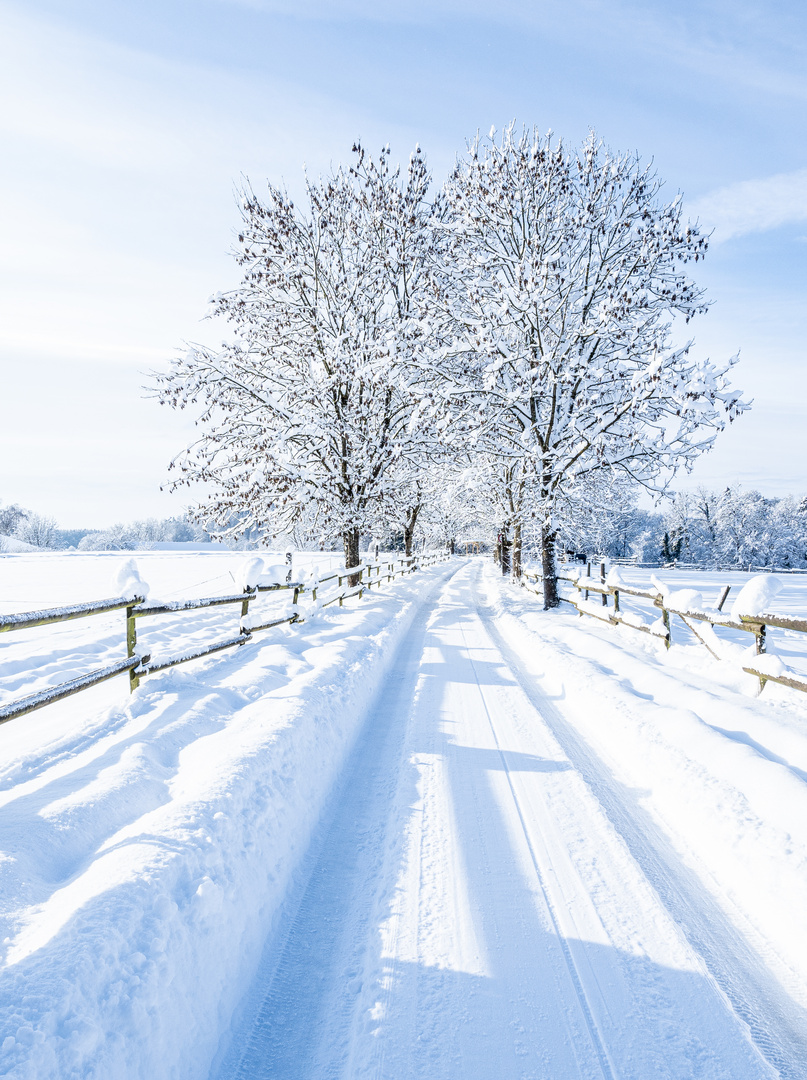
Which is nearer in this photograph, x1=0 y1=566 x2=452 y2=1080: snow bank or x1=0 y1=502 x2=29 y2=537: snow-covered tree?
A: x1=0 y1=566 x2=452 y2=1080: snow bank

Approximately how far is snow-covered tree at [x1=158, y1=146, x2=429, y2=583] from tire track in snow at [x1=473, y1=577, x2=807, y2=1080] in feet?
31.2

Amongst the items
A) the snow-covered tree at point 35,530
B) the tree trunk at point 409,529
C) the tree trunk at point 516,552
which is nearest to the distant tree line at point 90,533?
the snow-covered tree at point 35,530

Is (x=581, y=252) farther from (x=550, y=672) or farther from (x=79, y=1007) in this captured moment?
(x=79, y=1007)

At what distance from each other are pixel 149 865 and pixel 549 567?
12.7m

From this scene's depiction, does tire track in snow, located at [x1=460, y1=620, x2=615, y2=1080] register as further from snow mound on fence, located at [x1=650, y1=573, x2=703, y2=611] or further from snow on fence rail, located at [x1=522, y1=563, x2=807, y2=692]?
snow mound on fence, located at [x1=650, y1=573, x2=703, y2=611]

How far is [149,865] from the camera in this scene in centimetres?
226

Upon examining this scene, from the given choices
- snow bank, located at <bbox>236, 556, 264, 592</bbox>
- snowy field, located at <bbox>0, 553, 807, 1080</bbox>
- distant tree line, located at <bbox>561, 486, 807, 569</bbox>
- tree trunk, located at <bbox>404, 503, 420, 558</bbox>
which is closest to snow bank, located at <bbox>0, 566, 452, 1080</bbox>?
snowy field, located at <bbox>0, 553, 807, 1080</bbox>

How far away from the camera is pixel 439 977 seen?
2229mm

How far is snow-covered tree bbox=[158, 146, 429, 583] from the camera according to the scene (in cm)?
1227

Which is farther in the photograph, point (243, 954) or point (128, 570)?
point (128, 570)

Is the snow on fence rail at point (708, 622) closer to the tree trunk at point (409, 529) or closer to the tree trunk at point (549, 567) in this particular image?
the tree trunk at point (549, 567)

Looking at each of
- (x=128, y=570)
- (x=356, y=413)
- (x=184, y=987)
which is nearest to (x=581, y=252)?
(x=356, y=413)

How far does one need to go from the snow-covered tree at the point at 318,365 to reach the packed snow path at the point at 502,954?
958 centimetres

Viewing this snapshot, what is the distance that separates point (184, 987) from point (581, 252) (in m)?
14.4
